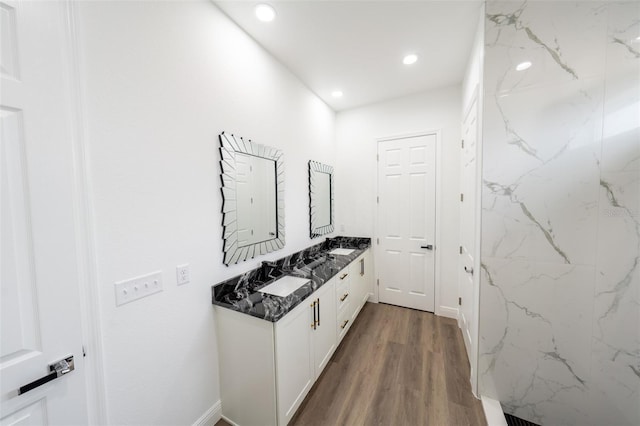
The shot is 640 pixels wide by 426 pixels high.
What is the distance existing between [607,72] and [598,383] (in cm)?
191

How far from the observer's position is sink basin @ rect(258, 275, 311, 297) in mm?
1785

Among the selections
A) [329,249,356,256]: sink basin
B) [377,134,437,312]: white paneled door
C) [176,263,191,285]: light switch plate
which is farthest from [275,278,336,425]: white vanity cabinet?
[377,134,437,312]: white paneled door

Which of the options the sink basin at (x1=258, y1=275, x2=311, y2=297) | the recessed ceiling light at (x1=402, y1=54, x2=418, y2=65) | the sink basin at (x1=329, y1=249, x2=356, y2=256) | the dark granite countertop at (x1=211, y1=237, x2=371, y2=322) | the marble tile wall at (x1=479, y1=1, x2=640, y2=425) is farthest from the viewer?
the sink basin at (x1=329, y1=249, x2=356, y2=256)

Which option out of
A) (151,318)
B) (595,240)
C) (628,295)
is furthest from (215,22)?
(628,295)

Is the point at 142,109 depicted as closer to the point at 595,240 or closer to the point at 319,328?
the point at 319,328

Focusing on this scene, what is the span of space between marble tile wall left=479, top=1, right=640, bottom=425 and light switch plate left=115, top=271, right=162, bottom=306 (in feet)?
6.98

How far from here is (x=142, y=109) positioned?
118 centimetres

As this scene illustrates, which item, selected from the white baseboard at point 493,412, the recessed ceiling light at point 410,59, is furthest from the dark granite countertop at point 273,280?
the recessed ceiling light at point 410,59

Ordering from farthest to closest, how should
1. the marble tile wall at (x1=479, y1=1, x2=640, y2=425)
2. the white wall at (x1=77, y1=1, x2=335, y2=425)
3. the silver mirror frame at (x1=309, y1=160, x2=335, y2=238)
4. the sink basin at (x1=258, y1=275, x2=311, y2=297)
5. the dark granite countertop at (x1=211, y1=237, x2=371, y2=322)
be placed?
the silver mirror frame at (x1=309, y1=160, x2=335, y2=238) → the sink basin at (x1=258, y1=275, x2=311, y2=297) → the dark granite countertop at (x1=211, y1=237, x2=371, y2=322) → the marble tile wall at (x1=479, y1=1, x2=640, y2=425) → the white wall at (x1=77, y1=1, x2=335, y2=425)

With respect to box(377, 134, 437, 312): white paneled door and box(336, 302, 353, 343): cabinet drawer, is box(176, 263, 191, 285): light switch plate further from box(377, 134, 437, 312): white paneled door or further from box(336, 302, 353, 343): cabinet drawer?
box(377, 134, 437, 312): white paneled door

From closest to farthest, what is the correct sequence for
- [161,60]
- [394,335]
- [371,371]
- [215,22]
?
1. [161,60]
2. [215,22]
3. [371,371]
4. [394,335]

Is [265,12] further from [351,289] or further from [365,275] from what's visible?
[365,275]

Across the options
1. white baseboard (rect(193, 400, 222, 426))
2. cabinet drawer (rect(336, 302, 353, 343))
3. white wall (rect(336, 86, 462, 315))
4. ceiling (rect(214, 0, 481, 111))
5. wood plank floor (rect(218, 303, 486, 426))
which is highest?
ceiling (rect(214, 0, 481, 111))

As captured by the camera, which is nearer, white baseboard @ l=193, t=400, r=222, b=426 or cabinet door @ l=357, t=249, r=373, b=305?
white baseboard @ l=193, t=400, r=222, b=426
